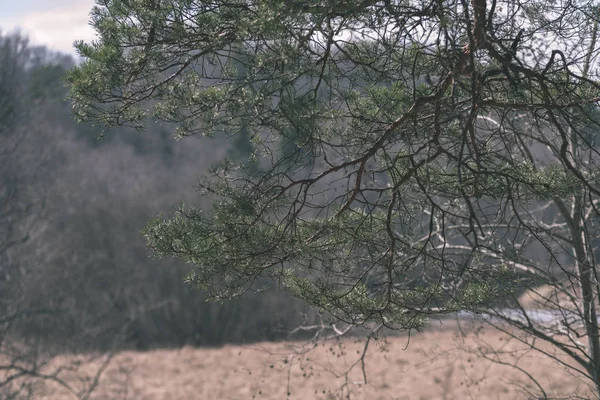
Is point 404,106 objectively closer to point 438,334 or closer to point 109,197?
point 438,334

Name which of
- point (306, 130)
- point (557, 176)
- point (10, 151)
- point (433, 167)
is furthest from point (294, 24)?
point (10, 151)

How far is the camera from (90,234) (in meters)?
20.5

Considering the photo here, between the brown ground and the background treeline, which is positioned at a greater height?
the background treeline

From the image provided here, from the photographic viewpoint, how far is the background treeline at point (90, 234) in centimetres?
1437

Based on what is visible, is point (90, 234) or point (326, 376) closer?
point (326, 376)

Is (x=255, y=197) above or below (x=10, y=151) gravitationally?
below

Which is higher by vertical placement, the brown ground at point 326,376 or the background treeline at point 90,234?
the background treeline at point 90,234

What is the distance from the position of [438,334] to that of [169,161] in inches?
447

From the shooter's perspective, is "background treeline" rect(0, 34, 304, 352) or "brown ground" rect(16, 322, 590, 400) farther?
"background treeline" rect(0, 34, 304, 352)

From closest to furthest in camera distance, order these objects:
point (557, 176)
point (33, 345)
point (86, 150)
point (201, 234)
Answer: point (201, 234)
point (557, 176)
point (33, 345)
point (86, 150)

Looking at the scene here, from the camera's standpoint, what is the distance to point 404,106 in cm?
413

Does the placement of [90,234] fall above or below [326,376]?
above

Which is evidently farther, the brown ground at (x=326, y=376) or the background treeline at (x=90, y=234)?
the background treeline at (x=90, y=234)

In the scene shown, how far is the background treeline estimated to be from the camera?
14.4 meters
